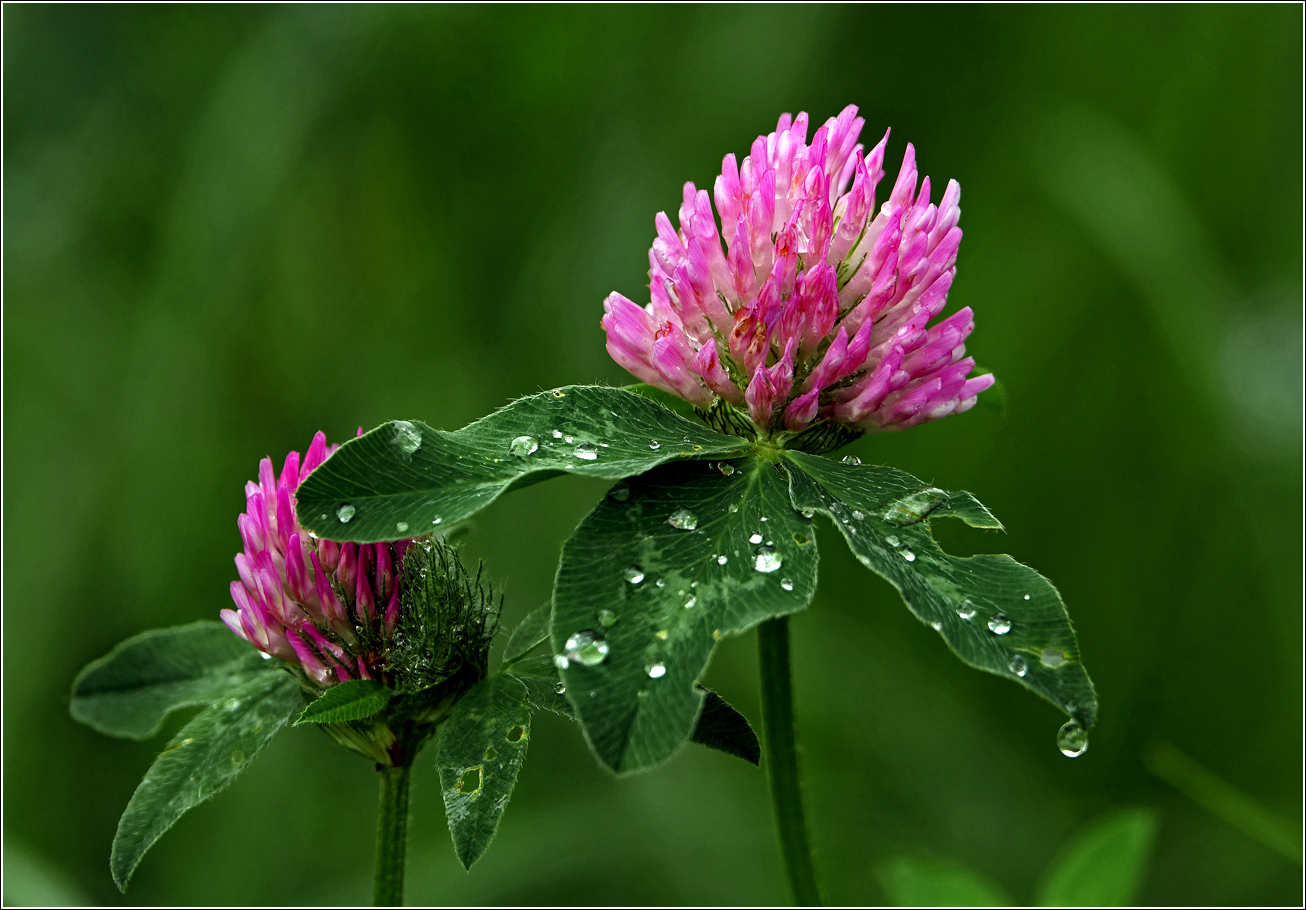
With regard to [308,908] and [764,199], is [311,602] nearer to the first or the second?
[764,199]

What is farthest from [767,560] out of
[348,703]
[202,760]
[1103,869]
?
[1103,869]

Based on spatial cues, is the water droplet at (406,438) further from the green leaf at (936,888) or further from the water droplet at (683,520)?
the green leaf at (936,888)

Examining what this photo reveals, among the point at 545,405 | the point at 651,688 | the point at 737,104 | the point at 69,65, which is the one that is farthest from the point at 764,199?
the point at 69,65

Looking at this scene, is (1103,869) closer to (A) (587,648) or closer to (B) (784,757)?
(B) (784,757)

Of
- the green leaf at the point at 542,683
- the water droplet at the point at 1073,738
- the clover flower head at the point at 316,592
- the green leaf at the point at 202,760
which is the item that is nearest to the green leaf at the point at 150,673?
the green leaf at the point at 202,760

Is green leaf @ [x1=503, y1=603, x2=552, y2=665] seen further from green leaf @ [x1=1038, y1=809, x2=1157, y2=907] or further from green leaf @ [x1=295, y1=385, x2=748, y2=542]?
green leaf @ [x1=1038, y1=809, x2=1157, y2=907]

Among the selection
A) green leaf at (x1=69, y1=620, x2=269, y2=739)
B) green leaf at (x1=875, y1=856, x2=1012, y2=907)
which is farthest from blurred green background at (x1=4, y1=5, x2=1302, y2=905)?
green leaf at (x1=69, y1=620, x2=269, y2=739)
